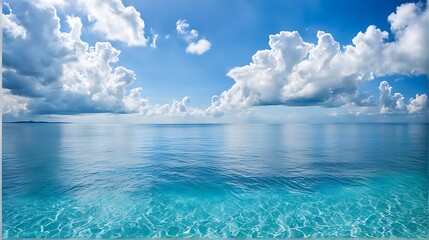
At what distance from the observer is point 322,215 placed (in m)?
5.79

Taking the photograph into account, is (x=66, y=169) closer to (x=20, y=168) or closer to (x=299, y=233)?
(x=20, y=168)

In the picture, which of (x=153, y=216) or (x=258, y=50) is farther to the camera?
(x=258, y=50)

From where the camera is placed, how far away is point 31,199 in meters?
6.78

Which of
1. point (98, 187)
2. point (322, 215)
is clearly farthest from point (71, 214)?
point (322, 215)

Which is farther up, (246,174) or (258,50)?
(258,50)

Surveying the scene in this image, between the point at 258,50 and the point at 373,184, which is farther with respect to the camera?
the point at 258,50

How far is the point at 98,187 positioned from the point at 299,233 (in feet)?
22.8

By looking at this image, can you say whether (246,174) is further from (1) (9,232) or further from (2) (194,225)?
(1) (9,232)

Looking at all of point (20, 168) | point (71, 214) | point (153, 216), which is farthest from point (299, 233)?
point (20, 168)

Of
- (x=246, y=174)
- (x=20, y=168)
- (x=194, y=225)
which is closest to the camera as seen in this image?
(x=194, y=225)

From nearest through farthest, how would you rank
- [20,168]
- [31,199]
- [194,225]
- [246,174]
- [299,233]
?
1. [299,233]
2. [194,225]
3. [31,199]
4. [246,174]
5. [20,168]

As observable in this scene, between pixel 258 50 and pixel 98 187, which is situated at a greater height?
pixel 258 50

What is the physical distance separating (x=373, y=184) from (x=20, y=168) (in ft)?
52.7

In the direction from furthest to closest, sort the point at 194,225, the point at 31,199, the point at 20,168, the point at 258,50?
the point at 258,50, the point at 20,168, the point at 31,199, the point at 194,225
